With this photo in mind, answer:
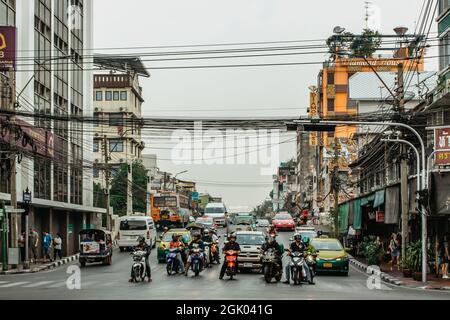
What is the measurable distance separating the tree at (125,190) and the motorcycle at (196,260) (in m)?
62.2

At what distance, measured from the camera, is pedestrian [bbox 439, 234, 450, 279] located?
2934 centimetres

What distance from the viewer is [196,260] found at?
30344 mm

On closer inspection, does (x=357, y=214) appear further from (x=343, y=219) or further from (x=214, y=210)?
(x=214, y=210)

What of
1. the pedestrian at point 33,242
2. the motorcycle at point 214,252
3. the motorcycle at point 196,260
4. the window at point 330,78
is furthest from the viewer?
the window at point 330,78

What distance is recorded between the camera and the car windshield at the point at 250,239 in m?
32.9

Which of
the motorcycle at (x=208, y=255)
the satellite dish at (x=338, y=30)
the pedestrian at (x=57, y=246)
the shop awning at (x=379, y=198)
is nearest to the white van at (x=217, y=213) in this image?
the satellite dish at (x=338, y=30)

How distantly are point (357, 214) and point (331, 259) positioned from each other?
15148mm

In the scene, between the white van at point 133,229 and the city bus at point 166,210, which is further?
the city bus at point 166,210

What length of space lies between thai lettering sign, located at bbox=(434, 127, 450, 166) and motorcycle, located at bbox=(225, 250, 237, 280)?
8579mm

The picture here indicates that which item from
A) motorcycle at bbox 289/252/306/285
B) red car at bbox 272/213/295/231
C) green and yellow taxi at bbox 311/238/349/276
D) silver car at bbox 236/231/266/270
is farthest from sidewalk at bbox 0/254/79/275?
red car at bbox 272/213/295/231

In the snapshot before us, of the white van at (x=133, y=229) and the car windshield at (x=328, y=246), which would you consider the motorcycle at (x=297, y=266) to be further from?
the white van at (x=133, y=229)

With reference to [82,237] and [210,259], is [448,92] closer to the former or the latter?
[210,259]

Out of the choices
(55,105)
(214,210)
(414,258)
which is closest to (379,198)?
(414,258)

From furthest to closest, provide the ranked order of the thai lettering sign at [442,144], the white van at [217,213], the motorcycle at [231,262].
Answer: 1. the white van at [217,213]
2. the motorcycle at [231,262]
3. the thai lettering sign at [442,144]
